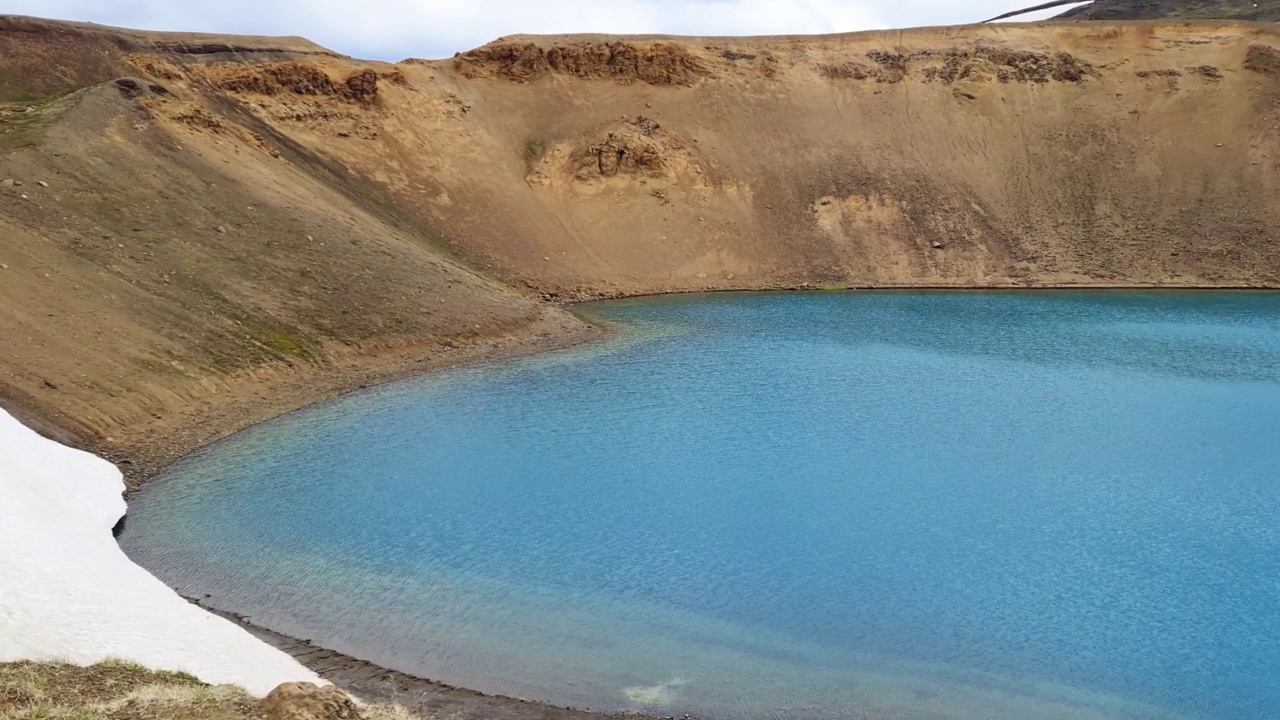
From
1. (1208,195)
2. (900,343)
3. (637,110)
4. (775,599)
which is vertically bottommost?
(775,599)

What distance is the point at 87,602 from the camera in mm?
16156

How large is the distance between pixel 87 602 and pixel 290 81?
46.3 m

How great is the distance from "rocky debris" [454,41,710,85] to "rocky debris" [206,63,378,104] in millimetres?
9536

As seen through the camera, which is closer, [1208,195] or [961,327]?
[961,327]

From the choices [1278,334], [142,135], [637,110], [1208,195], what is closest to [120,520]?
[142,135]

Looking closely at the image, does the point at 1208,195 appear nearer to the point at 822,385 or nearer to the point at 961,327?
the point at 961,327

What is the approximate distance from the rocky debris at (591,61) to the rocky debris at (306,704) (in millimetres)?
59436

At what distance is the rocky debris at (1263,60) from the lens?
6750cm

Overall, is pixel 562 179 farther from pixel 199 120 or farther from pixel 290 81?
pixel 199 120

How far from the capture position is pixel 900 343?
43656 mm

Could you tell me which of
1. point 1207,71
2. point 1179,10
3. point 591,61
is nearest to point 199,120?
point 591,61

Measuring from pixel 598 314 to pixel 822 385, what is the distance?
1743 cm

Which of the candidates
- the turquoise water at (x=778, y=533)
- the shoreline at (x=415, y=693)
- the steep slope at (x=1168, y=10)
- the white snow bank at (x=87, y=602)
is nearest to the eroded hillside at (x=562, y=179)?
the turquoise water at (x=778, y=533)

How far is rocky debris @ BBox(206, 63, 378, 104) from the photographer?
5609cm
